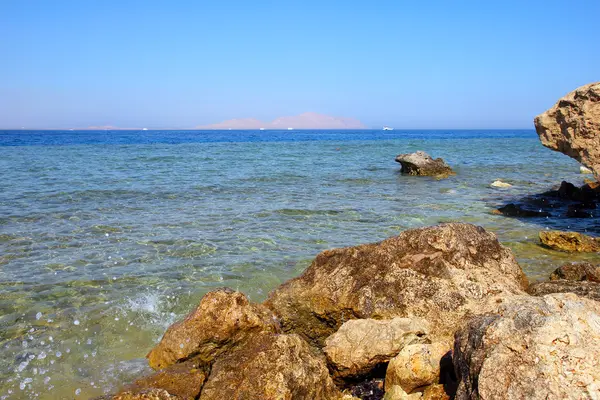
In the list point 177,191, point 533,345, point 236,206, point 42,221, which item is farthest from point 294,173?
point 533,345

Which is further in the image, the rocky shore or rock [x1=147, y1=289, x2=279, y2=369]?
rock [x1=147, y1=289, x2=279, y2=369]

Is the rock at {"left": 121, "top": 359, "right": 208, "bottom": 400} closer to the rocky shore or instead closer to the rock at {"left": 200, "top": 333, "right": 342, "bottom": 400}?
the rocky shore

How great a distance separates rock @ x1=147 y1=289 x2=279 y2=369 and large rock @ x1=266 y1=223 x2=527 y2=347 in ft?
2.94

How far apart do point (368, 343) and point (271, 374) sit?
112 centimetres

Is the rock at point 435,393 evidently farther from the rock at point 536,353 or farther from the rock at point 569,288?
the rock at point 569,288

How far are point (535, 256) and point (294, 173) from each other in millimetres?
16985

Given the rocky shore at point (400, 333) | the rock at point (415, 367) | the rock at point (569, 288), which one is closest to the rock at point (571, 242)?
the rocky shore at point (400, 333)

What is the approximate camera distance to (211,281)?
867cm

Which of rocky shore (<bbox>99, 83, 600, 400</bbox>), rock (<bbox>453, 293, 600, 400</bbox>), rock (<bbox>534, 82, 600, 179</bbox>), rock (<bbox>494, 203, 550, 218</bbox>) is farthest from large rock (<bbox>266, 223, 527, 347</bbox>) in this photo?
rock (<bbox>494, 203, 550, 218</bbox>)

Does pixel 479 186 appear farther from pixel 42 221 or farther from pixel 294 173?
pixel 42 221

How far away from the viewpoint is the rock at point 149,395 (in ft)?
13.8

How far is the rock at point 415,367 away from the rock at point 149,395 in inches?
81.3

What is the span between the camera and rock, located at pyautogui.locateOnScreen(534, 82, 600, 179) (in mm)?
11516

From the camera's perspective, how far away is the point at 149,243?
10.9 m
